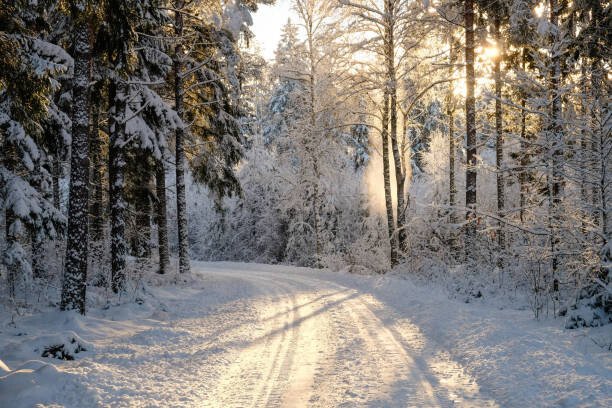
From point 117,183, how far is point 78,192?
363 cm

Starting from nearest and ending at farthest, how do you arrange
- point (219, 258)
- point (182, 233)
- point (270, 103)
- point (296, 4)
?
point (182, 233)
point (296, 4)
point (219, 258)
point (270, 103)

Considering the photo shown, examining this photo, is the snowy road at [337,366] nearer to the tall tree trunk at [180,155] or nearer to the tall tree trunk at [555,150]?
the tall tree trunk at [555,150]

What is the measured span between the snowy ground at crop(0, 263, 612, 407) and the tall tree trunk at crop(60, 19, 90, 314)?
53 cm

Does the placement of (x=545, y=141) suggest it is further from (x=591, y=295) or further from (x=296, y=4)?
(x=296, y=4)

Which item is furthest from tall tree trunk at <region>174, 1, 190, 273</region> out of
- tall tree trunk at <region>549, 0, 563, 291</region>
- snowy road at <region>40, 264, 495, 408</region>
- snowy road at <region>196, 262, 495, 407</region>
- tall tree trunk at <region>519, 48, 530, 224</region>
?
tall tree trunk at <region>549, 0, 563, 291</region>

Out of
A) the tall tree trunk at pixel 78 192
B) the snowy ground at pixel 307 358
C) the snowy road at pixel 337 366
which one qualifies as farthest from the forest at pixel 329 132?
the snowy road at pixel 337 366

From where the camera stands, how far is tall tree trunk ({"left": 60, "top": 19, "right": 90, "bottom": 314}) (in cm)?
934

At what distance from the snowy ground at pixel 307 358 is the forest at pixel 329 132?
1.34m

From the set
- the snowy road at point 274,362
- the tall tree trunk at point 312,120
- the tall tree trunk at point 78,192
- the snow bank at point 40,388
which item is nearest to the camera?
the snow bank at point 40,388

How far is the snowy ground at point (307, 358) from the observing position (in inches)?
213

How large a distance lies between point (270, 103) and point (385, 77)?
30720 millimetres

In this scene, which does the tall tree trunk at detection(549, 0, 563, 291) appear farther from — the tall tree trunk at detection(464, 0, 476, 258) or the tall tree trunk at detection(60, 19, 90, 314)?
the tall tree trunk at detection(60, 19, 90, 314)

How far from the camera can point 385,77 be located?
17.9m

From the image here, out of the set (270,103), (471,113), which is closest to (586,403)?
(471,113)
